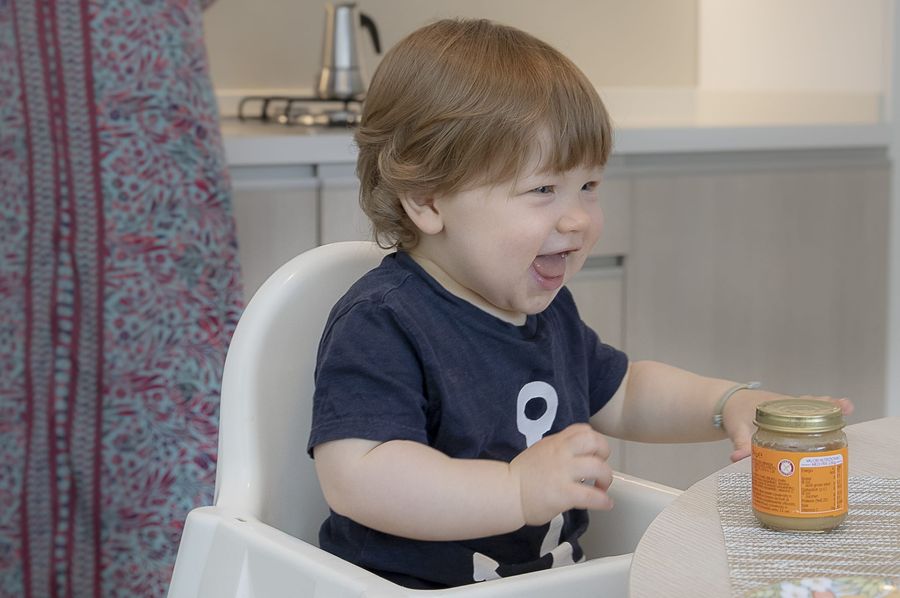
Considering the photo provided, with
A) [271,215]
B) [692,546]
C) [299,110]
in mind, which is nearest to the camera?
[692,546]

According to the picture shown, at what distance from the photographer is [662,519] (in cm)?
75

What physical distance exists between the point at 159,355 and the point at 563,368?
690 millimetres

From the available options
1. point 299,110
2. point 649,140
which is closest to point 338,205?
point 299,110

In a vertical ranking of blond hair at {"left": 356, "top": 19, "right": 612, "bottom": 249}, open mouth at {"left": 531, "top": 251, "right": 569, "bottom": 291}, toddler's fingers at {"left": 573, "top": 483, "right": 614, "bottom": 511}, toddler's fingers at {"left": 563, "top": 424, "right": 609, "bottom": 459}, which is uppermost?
blond hair at {"left": 356, "top": 19, "right": 612, "bottom": 249}

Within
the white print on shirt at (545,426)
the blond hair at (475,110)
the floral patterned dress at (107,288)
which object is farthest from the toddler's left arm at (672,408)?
the floral patterned dress at (107,288)

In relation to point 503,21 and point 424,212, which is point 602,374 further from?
point 503,21

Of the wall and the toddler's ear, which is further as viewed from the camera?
the wall

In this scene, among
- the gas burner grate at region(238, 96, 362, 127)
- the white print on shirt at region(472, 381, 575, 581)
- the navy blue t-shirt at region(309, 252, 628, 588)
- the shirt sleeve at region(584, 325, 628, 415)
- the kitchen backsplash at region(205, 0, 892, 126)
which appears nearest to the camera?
the navy blue t-shirt at region(309, 252, 628, 588)

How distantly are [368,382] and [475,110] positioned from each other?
0.23 meters

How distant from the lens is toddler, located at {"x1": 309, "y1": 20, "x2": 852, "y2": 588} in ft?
3.08

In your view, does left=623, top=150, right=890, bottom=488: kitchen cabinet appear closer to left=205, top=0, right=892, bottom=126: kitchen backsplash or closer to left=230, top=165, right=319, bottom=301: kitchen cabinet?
left=205, top=0, right=892, bottom=126: kitchen backsplash

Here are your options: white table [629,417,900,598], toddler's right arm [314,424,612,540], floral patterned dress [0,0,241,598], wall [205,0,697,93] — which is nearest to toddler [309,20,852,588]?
toddler's right arm [314,424,612,540]

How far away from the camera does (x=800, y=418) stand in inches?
29.5

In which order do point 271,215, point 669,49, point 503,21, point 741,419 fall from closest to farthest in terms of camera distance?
point 741,419 < point 271,215 < point 503,21 < point 669,49
